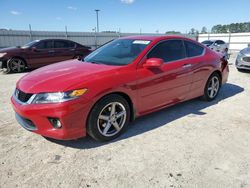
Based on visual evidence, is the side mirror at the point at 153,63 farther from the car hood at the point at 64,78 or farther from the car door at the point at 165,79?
the car hood at the point at 64,78

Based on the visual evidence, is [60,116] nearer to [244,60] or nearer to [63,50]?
[244,60]

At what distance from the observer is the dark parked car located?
9.68m

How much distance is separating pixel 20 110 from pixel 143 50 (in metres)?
2.06

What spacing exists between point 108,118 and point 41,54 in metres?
7.95

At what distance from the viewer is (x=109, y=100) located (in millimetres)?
3258

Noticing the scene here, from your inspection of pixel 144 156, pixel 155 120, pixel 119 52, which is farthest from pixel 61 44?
pixel 144 156

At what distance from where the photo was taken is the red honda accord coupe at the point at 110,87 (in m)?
2.96

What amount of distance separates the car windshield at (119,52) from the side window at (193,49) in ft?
3.42

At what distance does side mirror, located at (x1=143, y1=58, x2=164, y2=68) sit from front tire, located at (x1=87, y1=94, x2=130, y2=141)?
69 cm

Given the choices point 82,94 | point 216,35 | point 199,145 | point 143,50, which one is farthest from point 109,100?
point 216,35

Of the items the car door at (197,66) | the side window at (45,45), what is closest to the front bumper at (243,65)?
the car door at (197,66)

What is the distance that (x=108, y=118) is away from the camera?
3.37 m

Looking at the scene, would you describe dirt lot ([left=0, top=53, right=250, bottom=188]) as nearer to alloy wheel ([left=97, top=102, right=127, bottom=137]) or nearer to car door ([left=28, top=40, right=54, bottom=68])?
alloy wheel ([left=97, top=102, right=127, bottom=137])

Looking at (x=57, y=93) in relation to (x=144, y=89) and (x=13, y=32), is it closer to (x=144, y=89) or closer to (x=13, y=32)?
(x=144, y=89)
